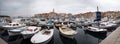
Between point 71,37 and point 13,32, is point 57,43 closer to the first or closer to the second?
point 71,37

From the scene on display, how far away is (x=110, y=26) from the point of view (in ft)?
129

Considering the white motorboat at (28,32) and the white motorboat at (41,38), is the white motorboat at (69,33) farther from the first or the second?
the white motorboat at (28,32)

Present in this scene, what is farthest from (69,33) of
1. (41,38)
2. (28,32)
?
(28,32)

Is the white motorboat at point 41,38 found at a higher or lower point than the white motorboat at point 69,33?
higher

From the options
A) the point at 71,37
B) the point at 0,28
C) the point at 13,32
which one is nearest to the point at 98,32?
the point at 71,37

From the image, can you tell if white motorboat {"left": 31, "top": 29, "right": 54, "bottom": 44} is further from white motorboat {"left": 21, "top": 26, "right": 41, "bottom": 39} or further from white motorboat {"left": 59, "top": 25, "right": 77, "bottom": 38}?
white motorboat {"left": 59, "top": 25, "right": 77, "bottom": 38}

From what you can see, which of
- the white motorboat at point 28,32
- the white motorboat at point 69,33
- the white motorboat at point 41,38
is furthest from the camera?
the white motorboat at point 69,33

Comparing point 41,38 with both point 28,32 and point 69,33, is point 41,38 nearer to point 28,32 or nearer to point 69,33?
point 28,32

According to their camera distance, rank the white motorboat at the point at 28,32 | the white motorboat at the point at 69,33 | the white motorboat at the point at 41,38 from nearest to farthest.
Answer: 1. the white motorboat at the point at 41,38
2. the white motorboat at the point at 28,32
3. the white motorboat at the point at 69,33

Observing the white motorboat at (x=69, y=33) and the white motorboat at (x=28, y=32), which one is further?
the white motorboat at (x=69, y=33)

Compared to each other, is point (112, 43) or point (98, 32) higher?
point (112, 43)

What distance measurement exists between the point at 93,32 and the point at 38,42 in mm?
18550

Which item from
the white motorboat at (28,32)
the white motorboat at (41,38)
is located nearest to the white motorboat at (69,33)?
the white motorboat at (41,38)

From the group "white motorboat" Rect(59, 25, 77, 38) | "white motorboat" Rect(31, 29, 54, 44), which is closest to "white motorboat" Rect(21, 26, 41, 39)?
"white motorboat" Rect(31, 29, 54, 44)
